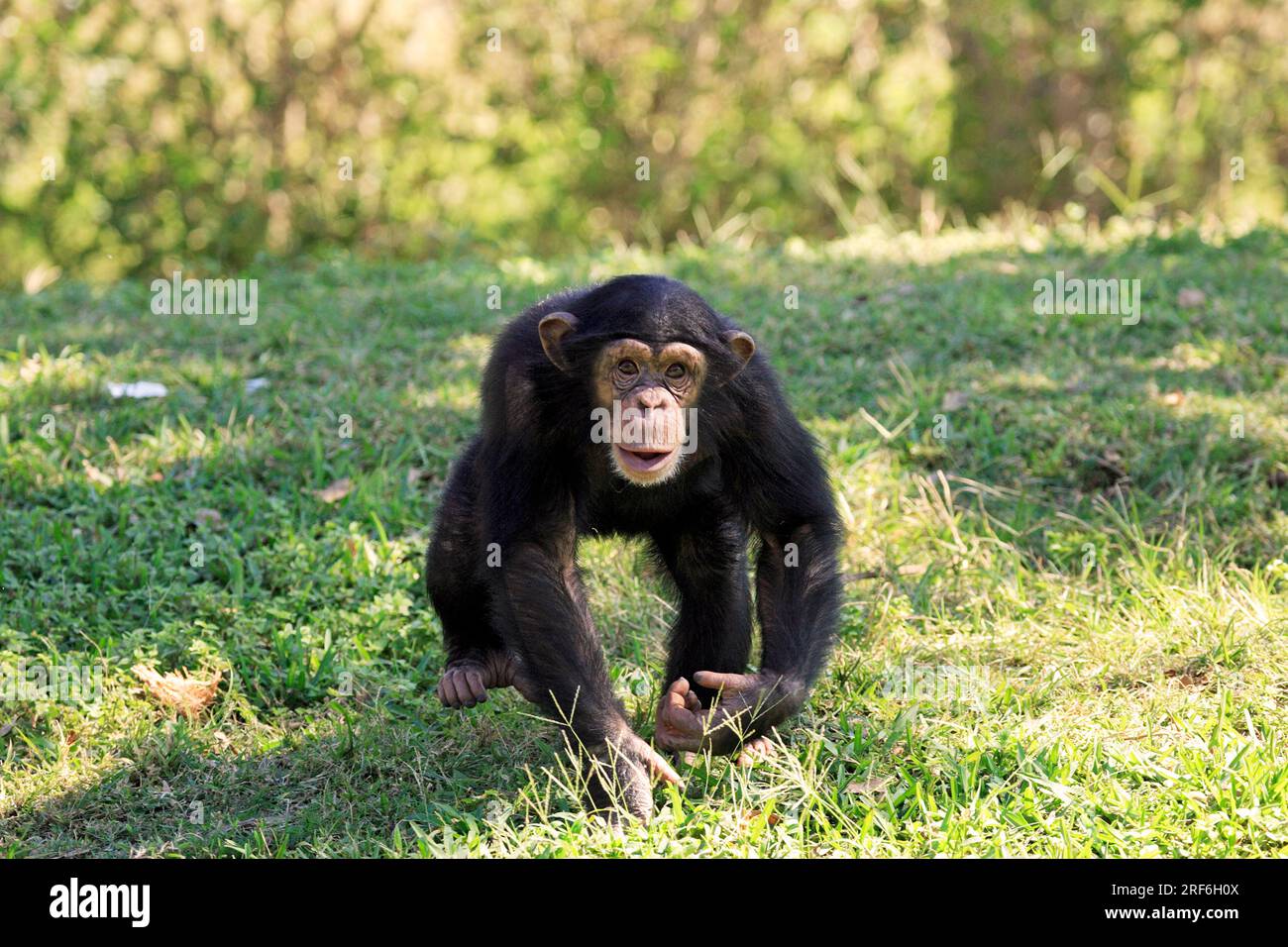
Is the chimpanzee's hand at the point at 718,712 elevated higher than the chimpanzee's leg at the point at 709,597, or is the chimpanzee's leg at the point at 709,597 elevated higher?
the chimpanzee's leg at the point at 709,597

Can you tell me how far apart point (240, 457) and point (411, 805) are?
2659mm

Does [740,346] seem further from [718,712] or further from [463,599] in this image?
[463,599]

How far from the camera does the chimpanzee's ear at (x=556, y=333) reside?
4.56 metres

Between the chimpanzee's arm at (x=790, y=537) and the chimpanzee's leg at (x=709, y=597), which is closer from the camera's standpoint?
the chimpanzee's arm at (x=790, y=537)

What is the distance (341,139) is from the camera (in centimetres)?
1230

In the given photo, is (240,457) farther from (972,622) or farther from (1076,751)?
(1076,751)

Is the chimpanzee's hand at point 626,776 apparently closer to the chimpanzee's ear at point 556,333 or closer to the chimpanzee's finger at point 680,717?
the chimpanzee's finger at point 680,717

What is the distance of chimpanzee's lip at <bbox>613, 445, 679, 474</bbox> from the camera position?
175 inches

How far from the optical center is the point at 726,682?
429 cm

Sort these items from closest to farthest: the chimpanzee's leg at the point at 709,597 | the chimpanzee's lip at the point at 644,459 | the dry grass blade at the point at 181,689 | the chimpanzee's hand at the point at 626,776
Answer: the chimpanzee's hand at the point at 626,776
the chimpanzee's lip at the point at 644,459
the chimpanzee's leg at the point at 709,597
the dry grass blade at the point at 181,689

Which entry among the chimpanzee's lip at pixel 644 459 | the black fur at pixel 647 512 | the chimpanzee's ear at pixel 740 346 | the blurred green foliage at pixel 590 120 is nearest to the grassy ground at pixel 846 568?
the black fur at pixel 647 512

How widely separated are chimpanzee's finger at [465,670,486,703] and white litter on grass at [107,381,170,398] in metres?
3.04

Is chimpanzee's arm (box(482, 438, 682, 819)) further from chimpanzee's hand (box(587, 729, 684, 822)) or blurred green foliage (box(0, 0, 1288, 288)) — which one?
blurred green foliage (box(0, 0, 1288, 288))

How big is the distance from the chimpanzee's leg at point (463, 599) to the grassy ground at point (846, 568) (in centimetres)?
15
